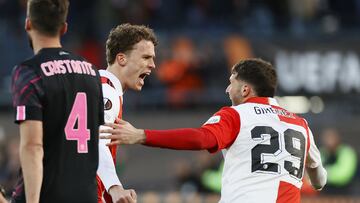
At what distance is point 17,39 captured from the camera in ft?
61.4

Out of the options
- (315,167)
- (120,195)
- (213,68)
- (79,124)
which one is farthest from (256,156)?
(213,68)

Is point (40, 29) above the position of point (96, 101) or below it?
above

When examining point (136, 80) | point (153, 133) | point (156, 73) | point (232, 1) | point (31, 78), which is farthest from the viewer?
point (232, 1)

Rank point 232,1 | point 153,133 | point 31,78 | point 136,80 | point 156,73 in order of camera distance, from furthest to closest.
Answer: point 232,1 < point 156,73 < point 136,80 < point 153,133 < point 31,78

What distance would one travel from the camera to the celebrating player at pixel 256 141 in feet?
21.5

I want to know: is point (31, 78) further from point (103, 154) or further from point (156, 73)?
point (156, 73)

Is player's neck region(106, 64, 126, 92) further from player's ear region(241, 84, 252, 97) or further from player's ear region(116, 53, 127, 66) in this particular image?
player's ear region(241, 84, 252, 97)

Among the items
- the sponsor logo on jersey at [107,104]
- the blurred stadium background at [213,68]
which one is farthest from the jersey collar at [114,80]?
the blurred stadium background at [213,68]

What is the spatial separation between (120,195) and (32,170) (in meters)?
1.10

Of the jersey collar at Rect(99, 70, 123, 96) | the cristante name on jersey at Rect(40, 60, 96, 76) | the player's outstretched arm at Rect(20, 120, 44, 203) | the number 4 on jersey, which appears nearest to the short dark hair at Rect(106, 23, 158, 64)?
the jersey collar at Rect(99, 70, 123, 96)

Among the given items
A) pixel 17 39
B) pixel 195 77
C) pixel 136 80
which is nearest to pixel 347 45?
pixel 195 77

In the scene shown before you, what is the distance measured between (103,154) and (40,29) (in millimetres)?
1183

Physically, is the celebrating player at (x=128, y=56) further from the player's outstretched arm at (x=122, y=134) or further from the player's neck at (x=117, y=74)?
the player's outstretched arm at (x=122, y=134)

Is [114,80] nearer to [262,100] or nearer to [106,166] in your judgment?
[106,166]
